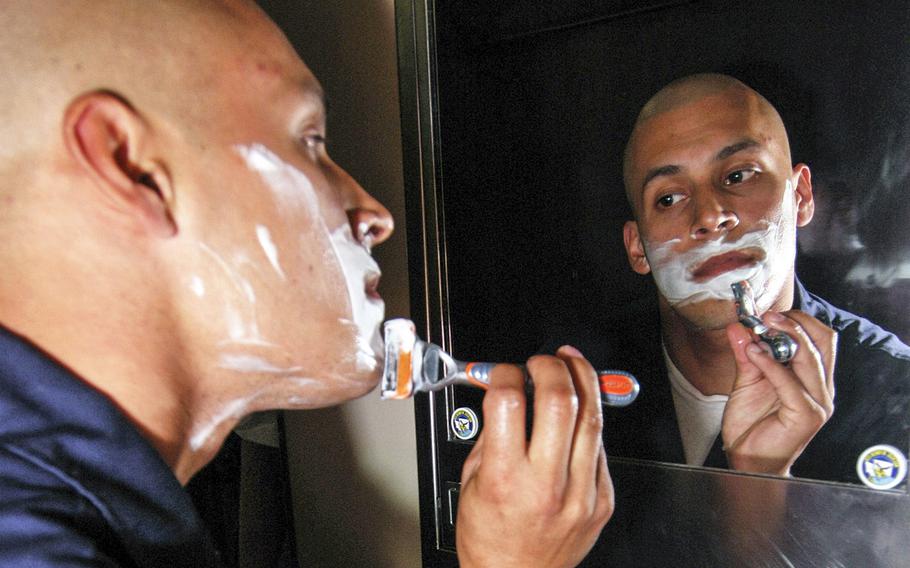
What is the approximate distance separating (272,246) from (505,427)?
11.6 inches

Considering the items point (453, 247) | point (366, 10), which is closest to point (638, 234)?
point (453, 247)

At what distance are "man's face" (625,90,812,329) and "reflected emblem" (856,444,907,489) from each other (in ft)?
0.60

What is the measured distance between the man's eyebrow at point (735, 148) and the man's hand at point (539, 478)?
1.06 feet

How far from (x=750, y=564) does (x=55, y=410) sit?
789 millimetres

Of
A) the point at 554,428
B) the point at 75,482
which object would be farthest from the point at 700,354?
the point at 75,482

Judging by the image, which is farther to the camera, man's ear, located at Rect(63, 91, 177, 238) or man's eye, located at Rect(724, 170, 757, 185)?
man's eye, located at Rect(724, 170, 757, 185)

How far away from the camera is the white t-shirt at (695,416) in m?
0.73

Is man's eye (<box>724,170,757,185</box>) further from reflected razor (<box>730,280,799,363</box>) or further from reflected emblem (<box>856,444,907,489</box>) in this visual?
reflected emblem (<box>856,444,907,489</box>)

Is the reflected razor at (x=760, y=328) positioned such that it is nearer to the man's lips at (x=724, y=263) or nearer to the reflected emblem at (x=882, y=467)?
the man's lips at (x=724, y=263)

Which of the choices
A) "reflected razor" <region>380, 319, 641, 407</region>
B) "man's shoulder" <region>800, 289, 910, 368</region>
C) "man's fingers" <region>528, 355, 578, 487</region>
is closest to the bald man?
"man's shoulder" <region>800, 289, 910, 368</region>

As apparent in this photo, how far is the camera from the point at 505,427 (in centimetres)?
59

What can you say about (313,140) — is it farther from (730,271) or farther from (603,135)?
(730,271)

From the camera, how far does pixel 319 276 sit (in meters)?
0.58

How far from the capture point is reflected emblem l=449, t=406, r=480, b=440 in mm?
883
